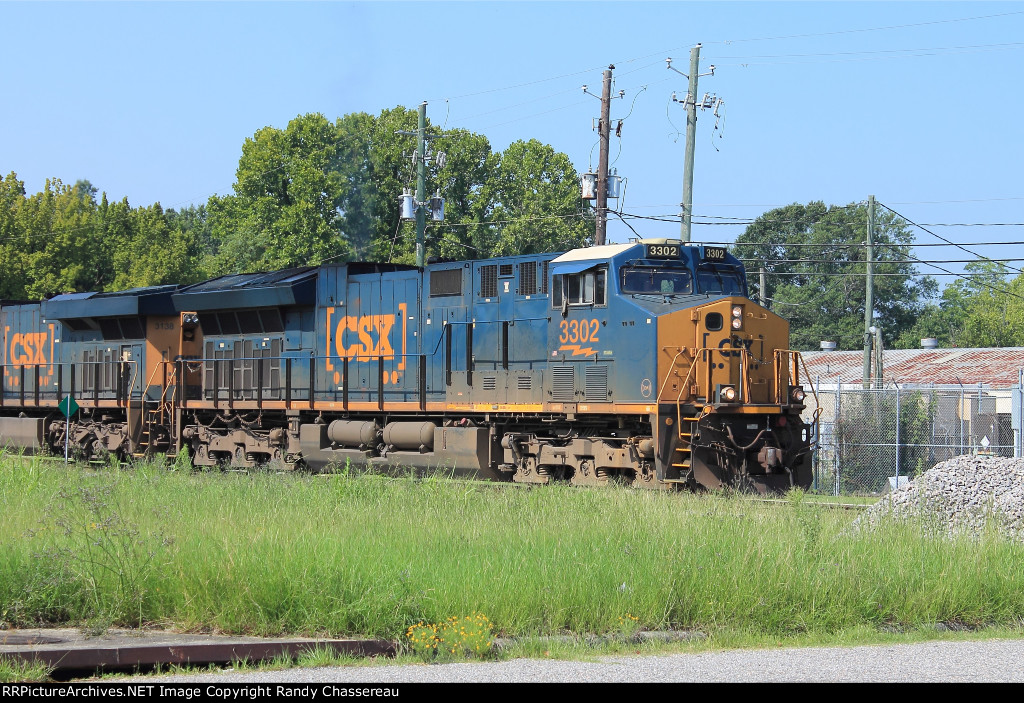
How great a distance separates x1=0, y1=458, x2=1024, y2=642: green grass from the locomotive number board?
653 cm

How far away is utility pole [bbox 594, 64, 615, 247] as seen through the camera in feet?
85.0

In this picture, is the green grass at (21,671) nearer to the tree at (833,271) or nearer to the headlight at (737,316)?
the headlight at (737,316)

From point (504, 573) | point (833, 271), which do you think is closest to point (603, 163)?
point (504, 573)

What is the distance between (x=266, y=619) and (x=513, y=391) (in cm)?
1030

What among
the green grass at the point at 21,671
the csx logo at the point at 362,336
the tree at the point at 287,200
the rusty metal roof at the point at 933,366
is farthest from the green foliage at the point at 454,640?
the tree at the point at 287,200

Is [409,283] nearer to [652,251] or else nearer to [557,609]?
[652,251]

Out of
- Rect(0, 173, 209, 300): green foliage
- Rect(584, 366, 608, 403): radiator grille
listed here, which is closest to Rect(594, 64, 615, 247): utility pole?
Rect(584, 366, 608, 403): radiator grille

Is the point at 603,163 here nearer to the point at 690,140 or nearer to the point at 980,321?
the point at 690,140

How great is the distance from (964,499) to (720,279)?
6389 millimetres

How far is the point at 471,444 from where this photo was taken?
1755 centimetres

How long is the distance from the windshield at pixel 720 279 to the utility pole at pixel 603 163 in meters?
8.35

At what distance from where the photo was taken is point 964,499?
1105 cm

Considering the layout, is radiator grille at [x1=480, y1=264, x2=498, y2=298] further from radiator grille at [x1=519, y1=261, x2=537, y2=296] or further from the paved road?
the paved road

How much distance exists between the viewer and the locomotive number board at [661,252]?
16172 mm
